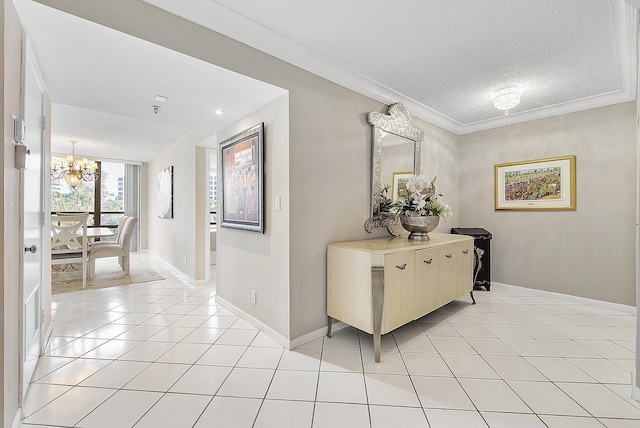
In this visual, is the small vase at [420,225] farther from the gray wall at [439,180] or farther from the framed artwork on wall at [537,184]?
the framed artwork on wall at [537,184]

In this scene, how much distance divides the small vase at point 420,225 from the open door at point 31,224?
2.84 m

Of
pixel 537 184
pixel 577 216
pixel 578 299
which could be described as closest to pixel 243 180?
pixel 537 184

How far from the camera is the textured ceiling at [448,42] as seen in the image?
1846mm

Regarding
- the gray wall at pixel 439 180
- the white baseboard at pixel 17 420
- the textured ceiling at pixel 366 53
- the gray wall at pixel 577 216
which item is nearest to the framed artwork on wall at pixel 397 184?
the gray wall at pixel 439 180

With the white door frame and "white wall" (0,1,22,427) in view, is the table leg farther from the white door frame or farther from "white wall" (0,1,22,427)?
the white door frame

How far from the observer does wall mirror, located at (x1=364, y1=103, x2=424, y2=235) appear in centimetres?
298

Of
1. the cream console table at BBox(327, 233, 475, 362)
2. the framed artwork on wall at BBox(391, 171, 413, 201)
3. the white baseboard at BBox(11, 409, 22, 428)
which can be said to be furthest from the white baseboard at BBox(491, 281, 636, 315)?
the white baseboard at BBox(11, 409, 22, 428)

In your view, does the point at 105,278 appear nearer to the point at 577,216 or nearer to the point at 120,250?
the point at 120,250

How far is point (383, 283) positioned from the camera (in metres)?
2.10

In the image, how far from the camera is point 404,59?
8.14ft

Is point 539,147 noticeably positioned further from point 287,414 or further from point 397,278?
point 287,414

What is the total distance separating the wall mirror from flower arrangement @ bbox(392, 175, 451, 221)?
0.18 m

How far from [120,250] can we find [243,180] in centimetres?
331

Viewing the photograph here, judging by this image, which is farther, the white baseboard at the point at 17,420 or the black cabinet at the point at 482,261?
the black cabinet at the point at 482,261
